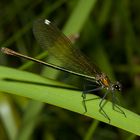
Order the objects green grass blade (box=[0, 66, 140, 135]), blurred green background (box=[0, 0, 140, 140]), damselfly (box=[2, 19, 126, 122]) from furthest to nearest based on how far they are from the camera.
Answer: blurred green background (box=[0, 0, 140, 140])
damselfly (box=[2, 19, 126, 122])
green grass blade (box=[0, 66, 140, 135])

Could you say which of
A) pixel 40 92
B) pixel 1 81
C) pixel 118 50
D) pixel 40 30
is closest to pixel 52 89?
pixel 40 92

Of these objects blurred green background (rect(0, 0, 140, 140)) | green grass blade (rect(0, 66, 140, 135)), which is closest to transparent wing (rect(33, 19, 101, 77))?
blurred green background (rect(0, 0, 140, 140))

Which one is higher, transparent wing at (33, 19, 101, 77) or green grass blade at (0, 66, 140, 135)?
transparent wing at (33, 19, 101, 77)

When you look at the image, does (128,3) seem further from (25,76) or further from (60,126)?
(25,76)

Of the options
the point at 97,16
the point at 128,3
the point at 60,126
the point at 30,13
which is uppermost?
the point at 128,3

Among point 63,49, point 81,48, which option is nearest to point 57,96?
point 63,49

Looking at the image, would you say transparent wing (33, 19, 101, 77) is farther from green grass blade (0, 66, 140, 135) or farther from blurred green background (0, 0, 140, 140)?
green grass blade (0, 66, 140, 135)

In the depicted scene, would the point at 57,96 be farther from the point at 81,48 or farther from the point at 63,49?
the point at 81,48

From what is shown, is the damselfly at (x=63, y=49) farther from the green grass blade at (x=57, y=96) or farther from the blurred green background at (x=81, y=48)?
the green grass blade at (x=57, y=96)
